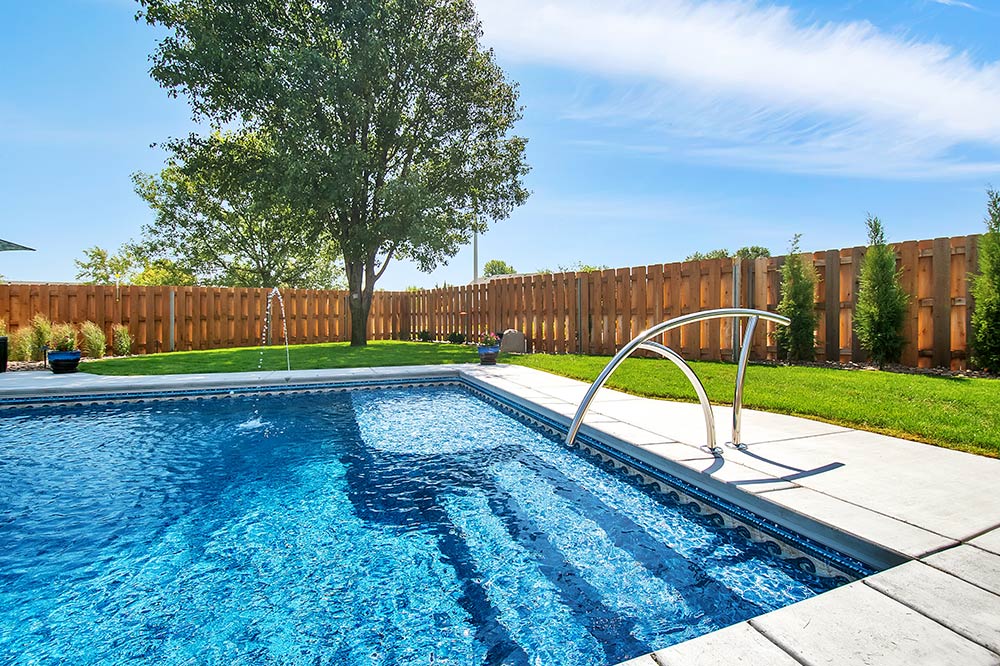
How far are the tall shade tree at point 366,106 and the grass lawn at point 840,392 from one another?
513 centimetres

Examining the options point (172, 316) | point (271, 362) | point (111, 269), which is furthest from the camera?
point (111, 269)

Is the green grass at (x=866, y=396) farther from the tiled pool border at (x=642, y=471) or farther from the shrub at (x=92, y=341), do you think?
the shrub at (x=92, y=341)

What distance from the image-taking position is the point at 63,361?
27.8 feet

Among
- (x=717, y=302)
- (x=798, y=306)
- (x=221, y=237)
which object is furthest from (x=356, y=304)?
(x=221, y=237)

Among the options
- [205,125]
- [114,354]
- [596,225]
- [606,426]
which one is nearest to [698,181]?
[596,225]

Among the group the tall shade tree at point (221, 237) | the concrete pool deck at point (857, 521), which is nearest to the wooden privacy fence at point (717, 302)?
the concrete pool deck at point (857, 521)

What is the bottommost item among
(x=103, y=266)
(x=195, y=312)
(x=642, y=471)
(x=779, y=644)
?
(x=642, y=471)

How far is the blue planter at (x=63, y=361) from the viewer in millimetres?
8430

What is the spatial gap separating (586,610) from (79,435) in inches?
217

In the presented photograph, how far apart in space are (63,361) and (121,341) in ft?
14.8

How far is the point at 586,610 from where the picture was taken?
2.01 metres

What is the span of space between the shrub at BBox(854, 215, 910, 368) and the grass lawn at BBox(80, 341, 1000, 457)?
662 millimetres

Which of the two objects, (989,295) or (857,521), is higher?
(989,295)

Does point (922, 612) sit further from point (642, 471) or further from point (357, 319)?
point (357, 319)
